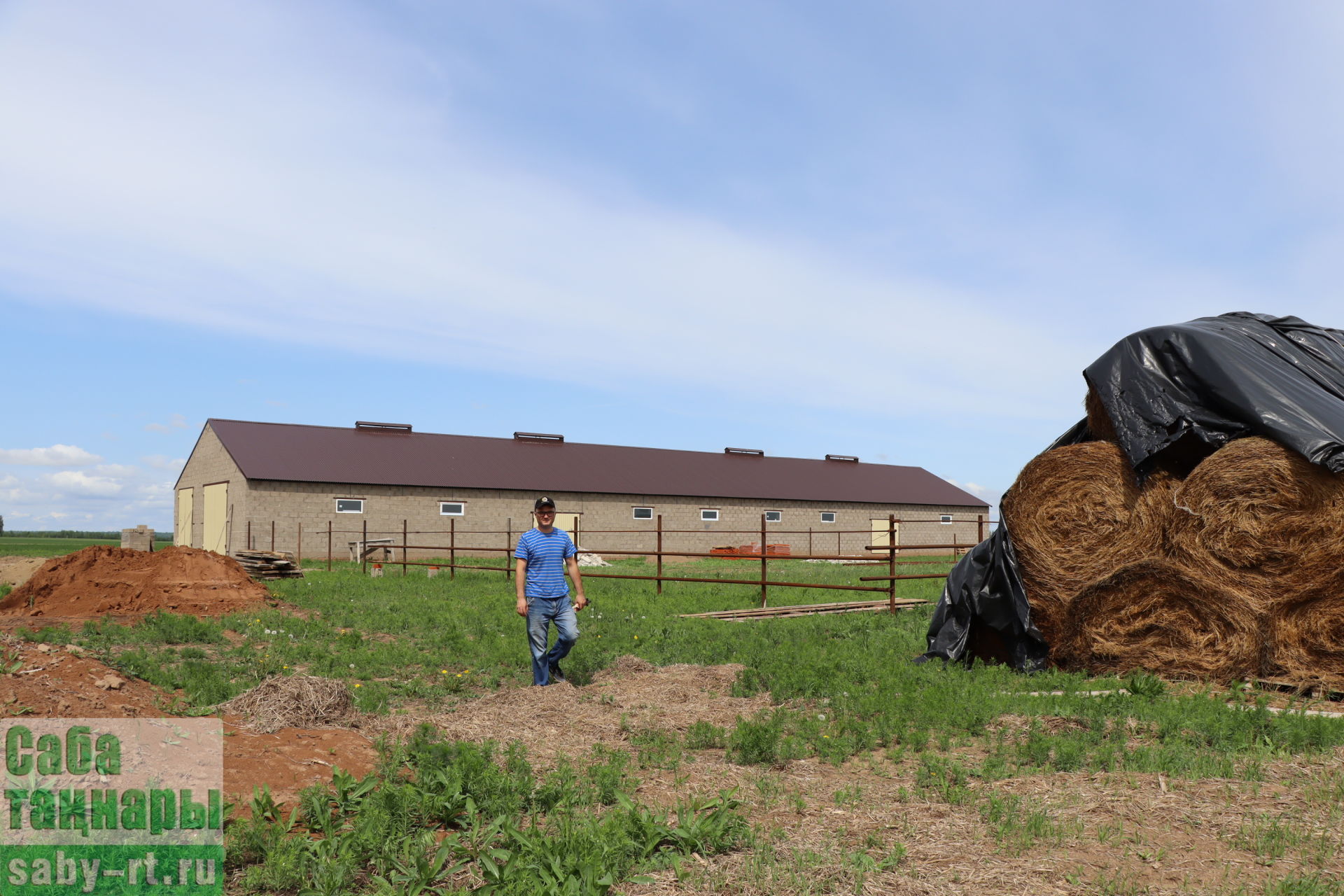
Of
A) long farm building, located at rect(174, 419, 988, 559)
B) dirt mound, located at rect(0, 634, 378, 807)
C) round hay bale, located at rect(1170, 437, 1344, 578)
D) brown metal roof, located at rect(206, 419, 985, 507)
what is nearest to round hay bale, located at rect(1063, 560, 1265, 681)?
round hay bale, located at rect(1170, 437, 1344, 578)

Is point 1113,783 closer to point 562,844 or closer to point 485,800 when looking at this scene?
point 562,844

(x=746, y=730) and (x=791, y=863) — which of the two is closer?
(x=791, y=863)

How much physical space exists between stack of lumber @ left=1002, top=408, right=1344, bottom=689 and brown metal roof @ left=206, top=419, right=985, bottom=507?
Result: 2611cm

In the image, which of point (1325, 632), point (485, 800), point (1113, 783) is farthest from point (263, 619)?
point (1325, 632)

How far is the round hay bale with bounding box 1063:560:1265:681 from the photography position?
24.0 feet

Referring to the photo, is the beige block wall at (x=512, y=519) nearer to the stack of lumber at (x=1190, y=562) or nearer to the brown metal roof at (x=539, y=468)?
the brown metal roof at (x=539, y=468)

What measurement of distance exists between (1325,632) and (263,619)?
1127cm

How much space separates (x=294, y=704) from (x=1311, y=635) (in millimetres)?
7708

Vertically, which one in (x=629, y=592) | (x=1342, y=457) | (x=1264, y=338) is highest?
(x=1264, y=338)

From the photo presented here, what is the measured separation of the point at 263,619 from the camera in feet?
38.0

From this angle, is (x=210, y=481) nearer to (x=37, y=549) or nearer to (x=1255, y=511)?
(x=37, y=549)

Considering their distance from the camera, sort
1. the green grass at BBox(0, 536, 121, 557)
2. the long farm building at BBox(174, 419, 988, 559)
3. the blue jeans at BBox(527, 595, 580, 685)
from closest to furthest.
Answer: the blue jeans at BBox(527, 595, 580, 685) < the long farm building at BBox(174, 419, 988, 559) < the green grass at BBox(0, 536, 121, 557)

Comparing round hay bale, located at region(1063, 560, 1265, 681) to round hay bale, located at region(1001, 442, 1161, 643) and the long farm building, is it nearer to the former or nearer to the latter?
round hay bale, located at region(1001, 442, 1161, 643)

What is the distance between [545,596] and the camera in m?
8.10
